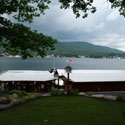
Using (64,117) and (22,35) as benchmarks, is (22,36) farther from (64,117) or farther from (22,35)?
(64,117)

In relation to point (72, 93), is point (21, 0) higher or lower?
higher

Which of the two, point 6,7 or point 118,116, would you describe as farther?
point 6,7

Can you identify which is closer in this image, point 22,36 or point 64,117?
point 64,117

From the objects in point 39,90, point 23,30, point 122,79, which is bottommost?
point 39,90

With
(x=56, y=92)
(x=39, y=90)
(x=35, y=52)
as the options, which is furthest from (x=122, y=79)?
(x=35, y=52)

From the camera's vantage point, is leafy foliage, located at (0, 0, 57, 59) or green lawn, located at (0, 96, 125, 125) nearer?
green lawn, located at (0, 96, 125, 125)

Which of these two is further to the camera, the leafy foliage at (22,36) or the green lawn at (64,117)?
the leafy foliage at (22,36)

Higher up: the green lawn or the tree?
the tree

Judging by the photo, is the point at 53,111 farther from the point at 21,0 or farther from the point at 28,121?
the point at 21,0

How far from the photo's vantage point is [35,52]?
13273 millimetres

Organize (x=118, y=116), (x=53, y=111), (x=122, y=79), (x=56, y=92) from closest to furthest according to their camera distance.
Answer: (x=118, y=116) → (x=53, y=111) → (x=56, y=92) → (x=122, y=79)

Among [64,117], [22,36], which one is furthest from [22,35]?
[64,117]

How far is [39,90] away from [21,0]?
22.6 metres

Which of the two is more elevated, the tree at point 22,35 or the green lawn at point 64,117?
the tree at point 22,35
